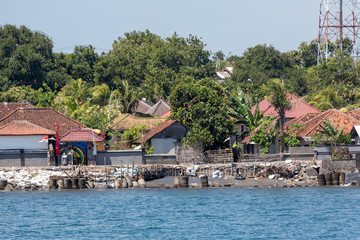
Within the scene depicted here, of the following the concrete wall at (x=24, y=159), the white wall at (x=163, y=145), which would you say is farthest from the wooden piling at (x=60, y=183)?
the white wall at (x=163, y=145)

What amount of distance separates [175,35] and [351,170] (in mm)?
76724

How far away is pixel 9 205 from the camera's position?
154 feet

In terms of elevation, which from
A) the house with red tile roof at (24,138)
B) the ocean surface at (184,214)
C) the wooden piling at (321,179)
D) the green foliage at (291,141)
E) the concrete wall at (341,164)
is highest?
the house with red tile roof at (24,138)

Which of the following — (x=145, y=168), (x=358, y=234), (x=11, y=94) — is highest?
(x=11, y=94)

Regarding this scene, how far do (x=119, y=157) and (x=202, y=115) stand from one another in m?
9.57

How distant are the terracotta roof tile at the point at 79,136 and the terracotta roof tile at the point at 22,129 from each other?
3.74ft

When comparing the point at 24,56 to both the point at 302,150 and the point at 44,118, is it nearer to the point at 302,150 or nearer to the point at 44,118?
the point at 44,118

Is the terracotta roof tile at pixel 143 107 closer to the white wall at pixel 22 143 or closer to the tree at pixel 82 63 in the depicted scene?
the tree at pixel 82 63

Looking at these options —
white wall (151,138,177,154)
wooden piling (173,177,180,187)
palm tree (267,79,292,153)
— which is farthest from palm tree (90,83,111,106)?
wooden piling (173,177,180,187)

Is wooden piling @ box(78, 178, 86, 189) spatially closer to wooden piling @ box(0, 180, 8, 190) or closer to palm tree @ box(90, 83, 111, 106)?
wooden piling @ box(0, 180, 8, 190)

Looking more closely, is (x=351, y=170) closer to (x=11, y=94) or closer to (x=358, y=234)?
(x=358, y=234)

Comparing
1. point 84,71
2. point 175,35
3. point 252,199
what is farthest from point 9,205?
point 175,35

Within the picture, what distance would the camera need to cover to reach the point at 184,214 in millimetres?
43000

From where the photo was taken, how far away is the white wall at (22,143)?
57.7 meters
